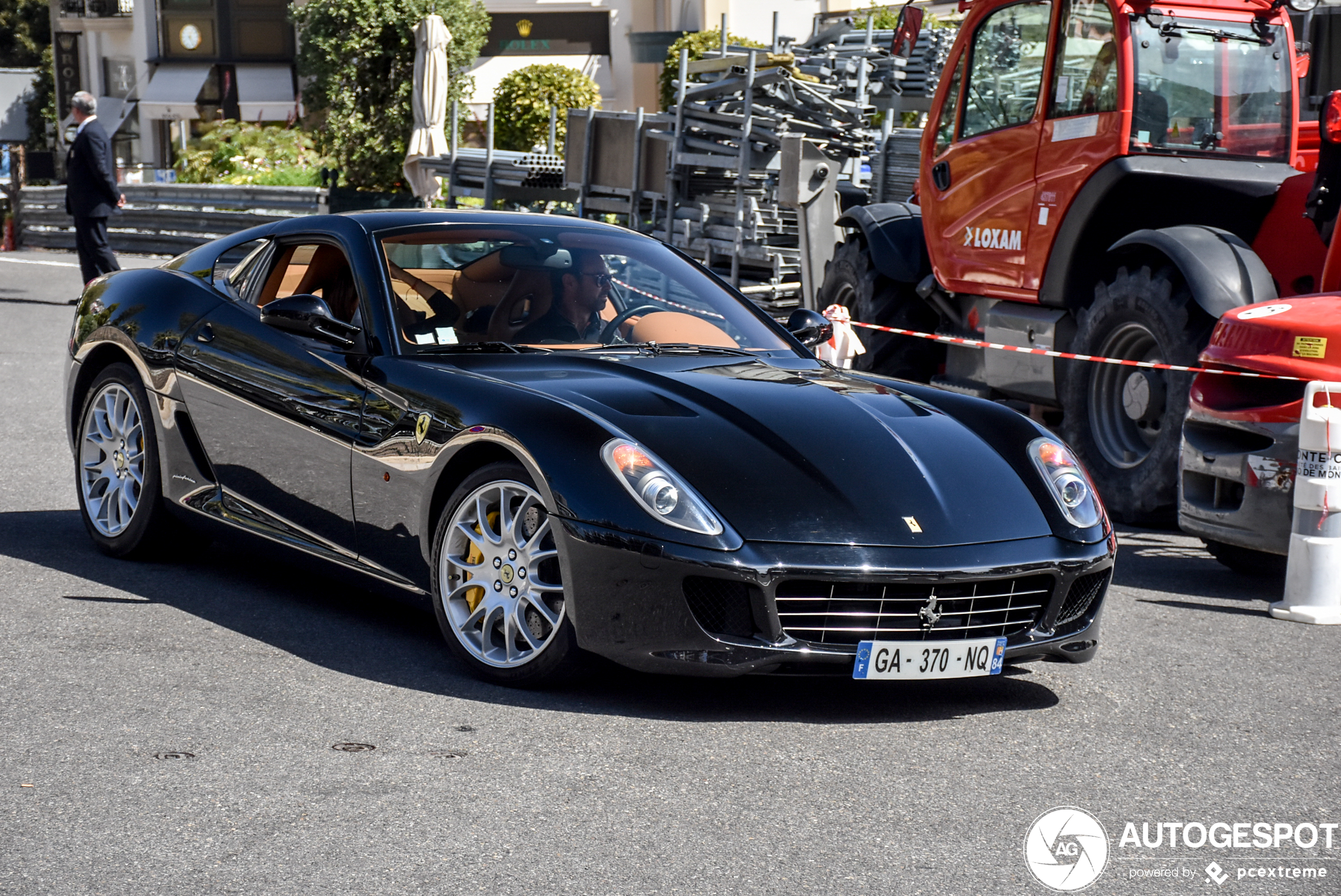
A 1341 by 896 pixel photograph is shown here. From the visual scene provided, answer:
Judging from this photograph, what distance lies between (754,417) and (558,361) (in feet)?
2.52

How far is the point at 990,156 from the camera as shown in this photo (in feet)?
32.4

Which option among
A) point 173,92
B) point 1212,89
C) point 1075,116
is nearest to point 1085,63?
point 1075,116

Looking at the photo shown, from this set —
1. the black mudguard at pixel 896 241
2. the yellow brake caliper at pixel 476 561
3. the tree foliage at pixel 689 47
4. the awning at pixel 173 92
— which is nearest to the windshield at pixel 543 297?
the yellow brake caliper at pixel 476 561

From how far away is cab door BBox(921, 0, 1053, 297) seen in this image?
959cm

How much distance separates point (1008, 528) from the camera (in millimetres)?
4707

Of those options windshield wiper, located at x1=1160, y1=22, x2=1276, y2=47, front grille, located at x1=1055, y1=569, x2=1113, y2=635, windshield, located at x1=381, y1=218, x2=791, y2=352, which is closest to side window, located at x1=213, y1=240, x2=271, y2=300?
windshield, located at x1=381, y1=218, x2=791, y2=352

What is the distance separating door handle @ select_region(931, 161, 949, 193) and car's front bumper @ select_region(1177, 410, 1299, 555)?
3781 mm

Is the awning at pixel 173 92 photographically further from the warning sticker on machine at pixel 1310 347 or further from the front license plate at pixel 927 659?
the front license plate at pixel 927 659

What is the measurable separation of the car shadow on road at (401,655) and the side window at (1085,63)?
478 centimetres

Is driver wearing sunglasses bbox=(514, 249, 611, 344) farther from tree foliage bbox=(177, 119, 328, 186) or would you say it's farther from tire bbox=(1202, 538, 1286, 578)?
tree foliage bbox=(177, 119, 328, 186)

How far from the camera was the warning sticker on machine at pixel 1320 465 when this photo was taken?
19.9 feet

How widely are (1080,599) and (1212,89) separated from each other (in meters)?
5.19

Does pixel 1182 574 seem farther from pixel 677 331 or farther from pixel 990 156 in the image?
pixel 990 156

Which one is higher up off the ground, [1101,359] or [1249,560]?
[1101,359]
